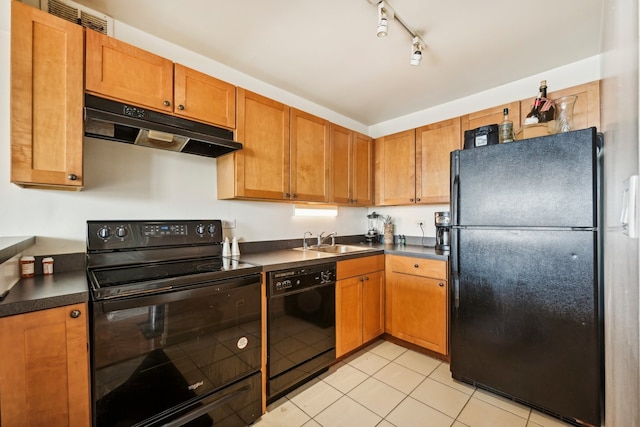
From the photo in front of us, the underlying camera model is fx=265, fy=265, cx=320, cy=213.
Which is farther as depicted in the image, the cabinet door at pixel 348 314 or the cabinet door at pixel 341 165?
the cabinet door at pixel 341 165

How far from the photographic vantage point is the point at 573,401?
5.10ft

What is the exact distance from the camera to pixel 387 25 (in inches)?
62.0

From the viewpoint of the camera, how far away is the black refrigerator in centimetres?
153

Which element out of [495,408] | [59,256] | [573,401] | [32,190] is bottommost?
[495,408]

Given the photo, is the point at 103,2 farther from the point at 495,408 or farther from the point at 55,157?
the point at 495,408

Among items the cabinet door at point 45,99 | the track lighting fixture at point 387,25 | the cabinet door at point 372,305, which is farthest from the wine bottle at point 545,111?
the cabinet door at point 45,99

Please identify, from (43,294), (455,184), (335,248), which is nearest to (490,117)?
(455,184)

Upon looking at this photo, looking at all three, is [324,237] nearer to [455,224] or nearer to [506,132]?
[455,224]

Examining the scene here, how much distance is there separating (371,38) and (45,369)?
7.98 feet

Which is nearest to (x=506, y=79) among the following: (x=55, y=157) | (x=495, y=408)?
(x=495, y=408)

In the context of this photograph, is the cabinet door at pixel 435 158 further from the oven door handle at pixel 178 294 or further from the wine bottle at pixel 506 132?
the oven door handle at pixel 178 294

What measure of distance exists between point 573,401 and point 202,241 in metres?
2.57

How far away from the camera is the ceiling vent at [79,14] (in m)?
1.45

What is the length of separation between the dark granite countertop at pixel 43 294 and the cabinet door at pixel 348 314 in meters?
1.61
